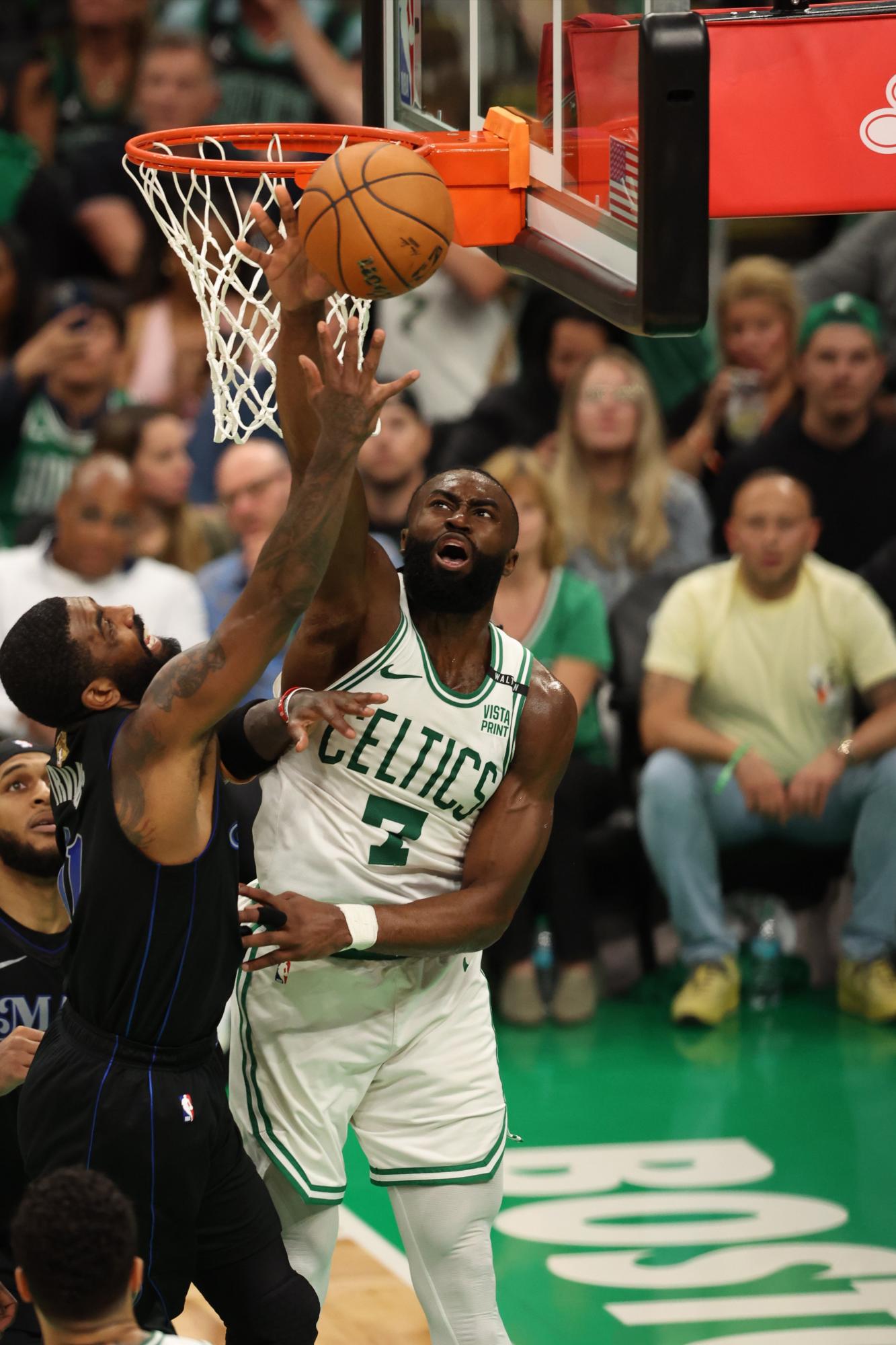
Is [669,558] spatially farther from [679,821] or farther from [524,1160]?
[524,1160]

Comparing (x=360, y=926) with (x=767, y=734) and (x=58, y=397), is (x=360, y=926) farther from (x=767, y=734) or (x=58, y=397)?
(x=58, y=397)

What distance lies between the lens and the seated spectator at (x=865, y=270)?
8.98m

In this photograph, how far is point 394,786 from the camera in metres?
4.11

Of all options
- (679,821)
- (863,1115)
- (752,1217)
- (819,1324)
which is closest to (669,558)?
(679,821)

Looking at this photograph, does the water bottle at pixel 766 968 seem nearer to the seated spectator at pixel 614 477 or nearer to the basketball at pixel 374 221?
the seated spectator at pixel 614 477

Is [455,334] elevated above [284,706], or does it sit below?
above

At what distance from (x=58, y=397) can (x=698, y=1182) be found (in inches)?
187

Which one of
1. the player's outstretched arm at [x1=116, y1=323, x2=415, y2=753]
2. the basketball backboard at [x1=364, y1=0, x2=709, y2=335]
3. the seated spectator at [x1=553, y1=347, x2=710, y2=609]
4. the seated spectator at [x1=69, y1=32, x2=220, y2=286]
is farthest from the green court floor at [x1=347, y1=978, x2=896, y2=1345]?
the seated spectator at [x1=69, y1=32, x2=220, y2=286]

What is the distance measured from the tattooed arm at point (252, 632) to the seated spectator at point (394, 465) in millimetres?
4600

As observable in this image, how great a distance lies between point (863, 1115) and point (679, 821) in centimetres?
143

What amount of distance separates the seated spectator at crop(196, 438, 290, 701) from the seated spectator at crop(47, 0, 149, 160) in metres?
3.03

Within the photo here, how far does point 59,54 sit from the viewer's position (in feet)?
33.0

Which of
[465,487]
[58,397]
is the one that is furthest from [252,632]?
[58,397]

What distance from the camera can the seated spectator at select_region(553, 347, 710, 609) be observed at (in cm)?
798
